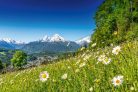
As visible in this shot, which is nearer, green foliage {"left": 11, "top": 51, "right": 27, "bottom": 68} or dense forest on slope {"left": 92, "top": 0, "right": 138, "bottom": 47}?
dense forest on slope {"left": 92, "top": 0, "right": 138, "bottom": 47}

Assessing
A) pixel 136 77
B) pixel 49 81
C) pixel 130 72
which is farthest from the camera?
pixel 49 81

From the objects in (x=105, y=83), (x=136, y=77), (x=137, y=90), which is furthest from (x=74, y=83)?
(x=137, y=90)

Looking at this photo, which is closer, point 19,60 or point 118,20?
point 118,20

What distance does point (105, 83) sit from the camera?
4.49 m

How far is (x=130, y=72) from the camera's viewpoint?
4.37m

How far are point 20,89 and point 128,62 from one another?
2.57 metres

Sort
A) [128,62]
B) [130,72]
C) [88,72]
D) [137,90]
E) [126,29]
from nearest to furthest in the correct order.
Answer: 1. [137,90]
2. [130,72]
3. [128,62]
4. [88,72]
5. [126,29]

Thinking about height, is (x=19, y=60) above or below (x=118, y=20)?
below

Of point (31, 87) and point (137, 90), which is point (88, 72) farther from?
point (137, 90)

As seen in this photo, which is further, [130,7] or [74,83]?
[130,7]

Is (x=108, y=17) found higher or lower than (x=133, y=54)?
higher

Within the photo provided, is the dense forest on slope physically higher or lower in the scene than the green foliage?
higher

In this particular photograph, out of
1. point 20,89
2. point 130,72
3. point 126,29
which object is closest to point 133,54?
point 130,72

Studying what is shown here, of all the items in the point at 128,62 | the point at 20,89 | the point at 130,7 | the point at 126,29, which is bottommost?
the point at 20,89
